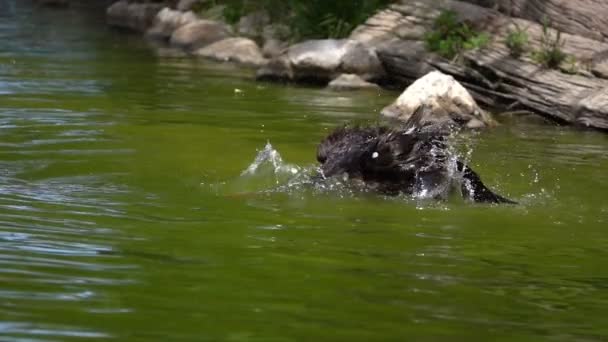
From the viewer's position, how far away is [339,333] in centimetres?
459

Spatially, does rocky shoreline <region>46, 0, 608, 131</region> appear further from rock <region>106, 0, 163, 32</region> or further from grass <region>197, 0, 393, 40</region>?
rock <region>106, 0, 163, 32</region>

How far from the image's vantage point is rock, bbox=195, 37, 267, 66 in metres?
18.7

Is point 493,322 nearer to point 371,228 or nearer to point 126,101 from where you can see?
point 371,228

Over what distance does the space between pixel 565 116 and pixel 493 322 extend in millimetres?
8588

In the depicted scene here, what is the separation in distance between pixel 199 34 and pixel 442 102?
8786 millimetres

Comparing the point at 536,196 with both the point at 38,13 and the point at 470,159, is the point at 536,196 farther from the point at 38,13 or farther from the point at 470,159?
the point at 38,13

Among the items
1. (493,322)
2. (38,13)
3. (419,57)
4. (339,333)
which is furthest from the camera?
(38,13)

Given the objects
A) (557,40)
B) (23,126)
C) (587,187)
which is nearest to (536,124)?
(557,40)

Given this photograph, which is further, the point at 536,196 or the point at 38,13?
the point at 38,13

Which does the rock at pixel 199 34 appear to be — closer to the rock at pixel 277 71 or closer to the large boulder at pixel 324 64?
the rock at pixel 277 71

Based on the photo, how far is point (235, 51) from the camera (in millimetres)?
19062

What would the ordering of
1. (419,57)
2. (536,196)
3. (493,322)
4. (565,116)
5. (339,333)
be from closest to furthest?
(339,333)
(493,322)
(536,196)
(565,116)
(419,57)

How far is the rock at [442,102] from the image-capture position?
12.9m

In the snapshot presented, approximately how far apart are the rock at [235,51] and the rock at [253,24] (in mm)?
829
